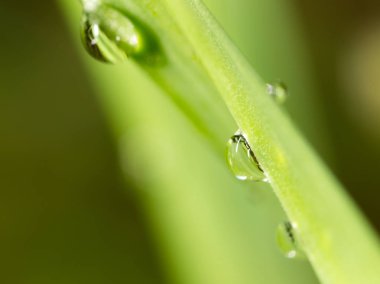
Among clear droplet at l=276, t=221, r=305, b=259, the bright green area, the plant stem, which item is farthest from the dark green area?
the plant stem

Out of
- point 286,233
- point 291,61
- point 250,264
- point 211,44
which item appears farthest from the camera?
point 291,61

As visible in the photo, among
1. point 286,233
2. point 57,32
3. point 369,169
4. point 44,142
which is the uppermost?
point 57,32

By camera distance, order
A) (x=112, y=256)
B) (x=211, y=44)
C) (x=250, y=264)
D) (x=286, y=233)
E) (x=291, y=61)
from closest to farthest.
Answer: (x=211, y=44), (x=286, y=233), (x=250, y=264), (x=291, y=61), (x=112, y=256)

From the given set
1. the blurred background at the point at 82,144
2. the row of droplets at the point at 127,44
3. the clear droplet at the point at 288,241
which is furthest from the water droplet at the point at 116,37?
the blurred background at the point at 82,144

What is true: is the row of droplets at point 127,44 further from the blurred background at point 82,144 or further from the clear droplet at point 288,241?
the blurred background at point 82,144

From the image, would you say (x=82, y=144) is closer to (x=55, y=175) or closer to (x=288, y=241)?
(x=55, y=175)

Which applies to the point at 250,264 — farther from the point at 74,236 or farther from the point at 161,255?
the point at 74,236

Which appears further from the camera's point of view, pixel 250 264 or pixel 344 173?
pixel 344 173

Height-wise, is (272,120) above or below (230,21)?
below

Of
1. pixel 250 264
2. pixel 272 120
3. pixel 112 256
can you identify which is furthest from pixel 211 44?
pixel 112 256
